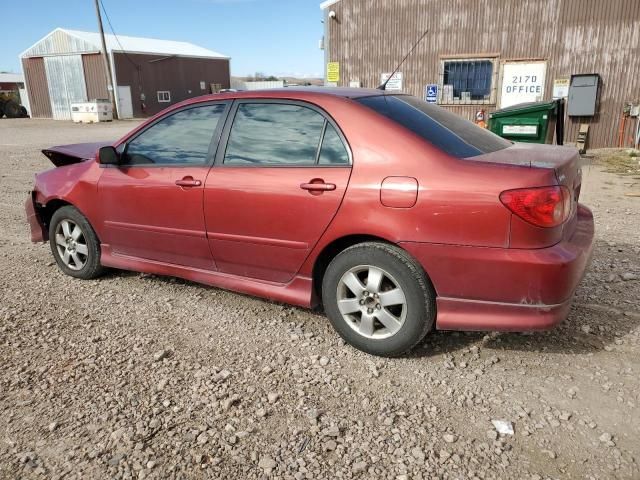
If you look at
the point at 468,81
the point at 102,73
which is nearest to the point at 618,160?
the point at 468,81

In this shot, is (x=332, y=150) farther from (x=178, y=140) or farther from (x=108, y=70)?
(x=108, y=70)

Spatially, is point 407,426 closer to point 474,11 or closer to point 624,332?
point 624,332

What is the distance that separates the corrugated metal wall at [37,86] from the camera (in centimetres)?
3606

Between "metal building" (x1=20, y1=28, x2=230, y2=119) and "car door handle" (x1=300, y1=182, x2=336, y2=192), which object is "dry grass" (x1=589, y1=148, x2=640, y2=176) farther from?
"metal building" (x1=20, y1=28, x2=230, y2=119)

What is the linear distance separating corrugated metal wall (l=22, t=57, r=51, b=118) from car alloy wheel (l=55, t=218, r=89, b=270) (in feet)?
121

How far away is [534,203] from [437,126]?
87 cm

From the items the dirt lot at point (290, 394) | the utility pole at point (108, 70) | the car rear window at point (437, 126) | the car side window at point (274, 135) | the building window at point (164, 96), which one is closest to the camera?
the dirt lot at point (290, 394)

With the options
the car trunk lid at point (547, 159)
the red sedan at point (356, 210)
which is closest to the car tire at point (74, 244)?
the red sedan at point (356, 210)

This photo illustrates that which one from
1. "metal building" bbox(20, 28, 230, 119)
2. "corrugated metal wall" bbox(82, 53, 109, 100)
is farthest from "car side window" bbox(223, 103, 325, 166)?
"corrugated metal wall" bbox(82, 53, 109, 100)

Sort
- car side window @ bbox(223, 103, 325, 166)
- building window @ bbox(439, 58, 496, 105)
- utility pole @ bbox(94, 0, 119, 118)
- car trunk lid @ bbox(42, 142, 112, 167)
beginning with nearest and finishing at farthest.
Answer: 1. car side window @ bbox(223, 103, 325, 166)
2. car trunk lid @ bbox(42, 142, 112, 167)
3. building window @ bbox(439, 58, 496, 105)
4. utility pole @ bbox(94, 0, 119, 118)

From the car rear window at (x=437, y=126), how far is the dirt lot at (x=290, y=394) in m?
1.26

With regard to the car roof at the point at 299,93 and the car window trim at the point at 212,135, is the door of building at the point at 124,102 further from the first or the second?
the car roof at the point at 299,93

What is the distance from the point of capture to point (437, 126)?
324 centimetres

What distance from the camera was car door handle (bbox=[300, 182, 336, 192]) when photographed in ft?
10.2
